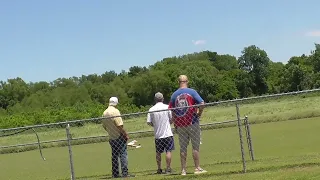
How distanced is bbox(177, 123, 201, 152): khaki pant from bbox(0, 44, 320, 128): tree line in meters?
69.0

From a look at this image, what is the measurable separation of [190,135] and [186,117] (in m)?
0.37

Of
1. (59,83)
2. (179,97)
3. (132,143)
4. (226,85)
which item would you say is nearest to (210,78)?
(226,85)

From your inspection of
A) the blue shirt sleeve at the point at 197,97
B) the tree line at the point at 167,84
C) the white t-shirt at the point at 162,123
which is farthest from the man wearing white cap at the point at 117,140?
the tree line at the point at 167,84

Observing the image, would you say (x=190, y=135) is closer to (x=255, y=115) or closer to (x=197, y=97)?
(x=197, y=97)

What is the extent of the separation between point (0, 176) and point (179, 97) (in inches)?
297

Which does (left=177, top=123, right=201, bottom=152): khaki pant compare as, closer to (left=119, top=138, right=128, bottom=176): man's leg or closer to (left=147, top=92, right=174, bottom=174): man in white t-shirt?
(left=147, top=92, right=174, bottom=174): man in white t-shirt

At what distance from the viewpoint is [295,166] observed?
31.2ft

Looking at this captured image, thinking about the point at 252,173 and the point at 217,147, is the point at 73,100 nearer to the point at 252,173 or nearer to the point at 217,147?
the point at 217,147

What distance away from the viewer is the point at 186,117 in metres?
10.0

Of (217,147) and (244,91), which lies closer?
(217,147)

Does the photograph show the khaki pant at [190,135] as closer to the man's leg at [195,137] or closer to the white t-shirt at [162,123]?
the man's leg at [195,137]

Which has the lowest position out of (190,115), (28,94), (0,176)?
(0,176)

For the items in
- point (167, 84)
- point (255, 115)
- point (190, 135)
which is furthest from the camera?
point (167, 84)

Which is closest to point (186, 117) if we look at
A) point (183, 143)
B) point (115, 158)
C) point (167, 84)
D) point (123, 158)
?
point (183, 143)
